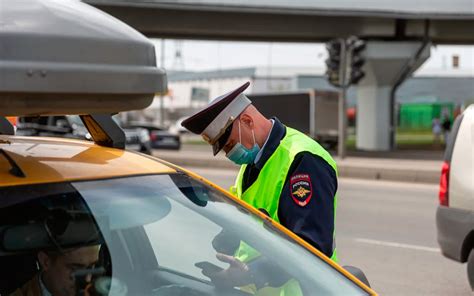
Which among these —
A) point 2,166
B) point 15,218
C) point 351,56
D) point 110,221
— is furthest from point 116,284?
point 351,56

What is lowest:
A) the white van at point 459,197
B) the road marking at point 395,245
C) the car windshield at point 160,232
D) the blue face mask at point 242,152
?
the road marking at point 395,245

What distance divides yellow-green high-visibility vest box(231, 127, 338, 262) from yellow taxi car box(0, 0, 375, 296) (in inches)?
9.9

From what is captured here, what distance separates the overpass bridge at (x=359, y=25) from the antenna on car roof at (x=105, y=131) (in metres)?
19.3

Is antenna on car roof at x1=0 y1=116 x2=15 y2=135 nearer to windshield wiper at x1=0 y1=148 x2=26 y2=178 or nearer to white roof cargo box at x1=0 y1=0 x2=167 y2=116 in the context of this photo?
windshield wiper at x1=0 y1=148 x2=26 y2=178

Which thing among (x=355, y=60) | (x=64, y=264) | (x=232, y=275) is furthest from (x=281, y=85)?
(x=64, y=264)

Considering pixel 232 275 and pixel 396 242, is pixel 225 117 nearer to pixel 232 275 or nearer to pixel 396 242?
pixel 232 275

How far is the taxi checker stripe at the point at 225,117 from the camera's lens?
102 inches

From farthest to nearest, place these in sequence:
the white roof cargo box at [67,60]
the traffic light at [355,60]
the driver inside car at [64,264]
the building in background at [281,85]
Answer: the building in background at [281,85]
the traffic light at [355,60]
the driver inside car at [64,264]
the white roof cargo box at [67,60]

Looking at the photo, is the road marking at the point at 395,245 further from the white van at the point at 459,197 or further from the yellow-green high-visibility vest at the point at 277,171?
the yellow-green high-visibility vest at the point at 277,171

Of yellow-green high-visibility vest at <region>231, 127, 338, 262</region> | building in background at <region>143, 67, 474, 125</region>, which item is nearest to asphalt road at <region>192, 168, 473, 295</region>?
yellow-green high-visibility vest at <region>231, 127, 338, 262</region>

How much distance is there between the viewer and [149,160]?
244 centimetres

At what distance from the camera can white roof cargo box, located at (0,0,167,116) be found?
1.54m

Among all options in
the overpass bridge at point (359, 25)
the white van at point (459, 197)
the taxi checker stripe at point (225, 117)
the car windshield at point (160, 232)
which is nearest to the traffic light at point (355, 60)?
the overpass bridge at point (359, 25)

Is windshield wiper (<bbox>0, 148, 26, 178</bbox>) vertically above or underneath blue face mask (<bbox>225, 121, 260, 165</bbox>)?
above
